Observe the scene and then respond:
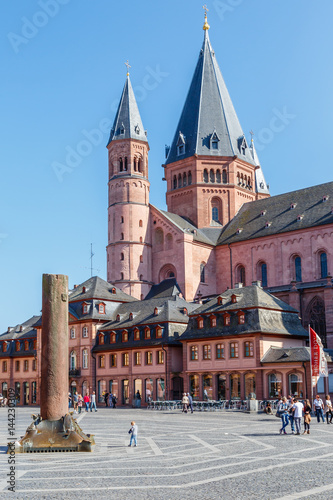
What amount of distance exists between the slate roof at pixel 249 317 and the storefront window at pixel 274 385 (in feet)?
12.0

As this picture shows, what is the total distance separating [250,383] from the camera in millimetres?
54031

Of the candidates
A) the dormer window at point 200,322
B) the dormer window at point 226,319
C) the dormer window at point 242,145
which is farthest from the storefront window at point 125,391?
the dormer window at point 242,145

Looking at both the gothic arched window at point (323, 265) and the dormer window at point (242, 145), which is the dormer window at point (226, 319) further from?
the dormer window at point (242, 145)

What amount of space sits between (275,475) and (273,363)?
116 ft

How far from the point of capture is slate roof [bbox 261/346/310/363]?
165 feet

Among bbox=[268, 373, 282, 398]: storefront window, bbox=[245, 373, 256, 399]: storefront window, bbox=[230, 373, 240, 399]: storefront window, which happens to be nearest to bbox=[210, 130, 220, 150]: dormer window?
bbox=[230, 373, 240, 399]: storefront window

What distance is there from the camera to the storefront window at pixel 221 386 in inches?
2207

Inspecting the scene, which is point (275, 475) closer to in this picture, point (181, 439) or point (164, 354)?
point (181, 439)

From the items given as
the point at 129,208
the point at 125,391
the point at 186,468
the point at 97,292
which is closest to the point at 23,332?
the point at 97,292

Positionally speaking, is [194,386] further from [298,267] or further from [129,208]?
[129,208]

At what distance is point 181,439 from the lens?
2798 cm

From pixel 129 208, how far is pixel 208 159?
511 inches

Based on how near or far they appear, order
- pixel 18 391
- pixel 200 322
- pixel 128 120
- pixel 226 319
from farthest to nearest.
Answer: pixel 128 120 → pixel 18 391 → pixel 200 322 → pixel 226 319

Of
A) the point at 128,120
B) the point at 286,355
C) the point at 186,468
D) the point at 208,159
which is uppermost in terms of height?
the point at 128,120
